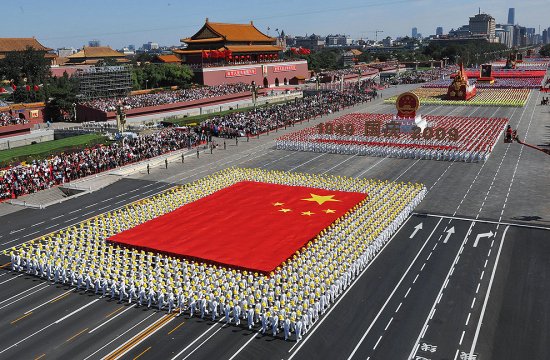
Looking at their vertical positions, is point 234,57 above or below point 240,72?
above

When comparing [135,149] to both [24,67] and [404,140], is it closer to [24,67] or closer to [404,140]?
[404,140]

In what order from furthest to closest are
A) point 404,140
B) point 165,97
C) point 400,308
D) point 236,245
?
point 165,97, point 404,140, point 236,245, point 400,308

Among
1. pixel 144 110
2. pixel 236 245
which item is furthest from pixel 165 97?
pixel 236 245

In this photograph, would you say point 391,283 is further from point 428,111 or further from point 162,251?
point 428,111

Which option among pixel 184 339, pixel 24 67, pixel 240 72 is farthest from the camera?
pixel 240 72

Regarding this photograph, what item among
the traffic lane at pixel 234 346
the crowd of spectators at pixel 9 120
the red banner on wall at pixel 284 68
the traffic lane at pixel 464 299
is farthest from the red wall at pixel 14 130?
the red banner on wall at pixel 284 68

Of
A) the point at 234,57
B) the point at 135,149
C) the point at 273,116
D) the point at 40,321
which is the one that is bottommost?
the point at 40,321

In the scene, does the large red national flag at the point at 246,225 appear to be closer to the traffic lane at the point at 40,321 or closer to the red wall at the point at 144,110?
the traffic lane at the point at 40,321
